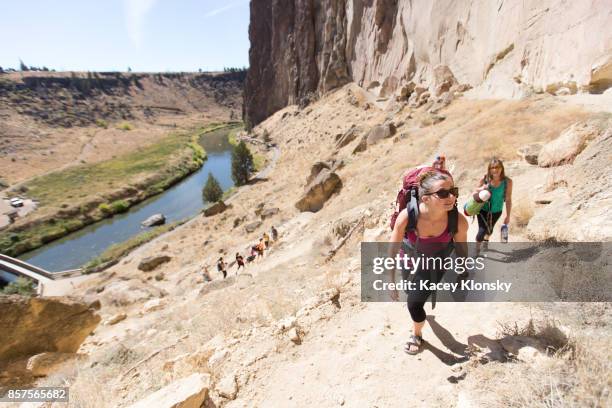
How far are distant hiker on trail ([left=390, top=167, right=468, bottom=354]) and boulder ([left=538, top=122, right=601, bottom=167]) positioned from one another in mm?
5354

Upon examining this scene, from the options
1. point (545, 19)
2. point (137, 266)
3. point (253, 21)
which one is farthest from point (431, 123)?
point (253, 21)

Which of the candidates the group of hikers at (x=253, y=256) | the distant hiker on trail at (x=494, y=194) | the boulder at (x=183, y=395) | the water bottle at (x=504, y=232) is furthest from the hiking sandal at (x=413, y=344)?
the group of hikers at (x=253, y=256)

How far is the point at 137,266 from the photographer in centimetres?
2219

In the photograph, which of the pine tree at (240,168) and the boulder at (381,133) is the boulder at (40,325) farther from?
the pine tree at (240,168)

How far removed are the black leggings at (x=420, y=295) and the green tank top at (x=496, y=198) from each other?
2.07 m

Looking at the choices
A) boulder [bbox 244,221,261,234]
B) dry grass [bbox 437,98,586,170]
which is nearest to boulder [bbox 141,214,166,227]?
boulder [bbox 244,221,261,234]

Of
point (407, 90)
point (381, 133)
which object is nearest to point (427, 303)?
point (381, 133)

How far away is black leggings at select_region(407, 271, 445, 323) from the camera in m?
3.10

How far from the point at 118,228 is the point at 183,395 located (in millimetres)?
39024

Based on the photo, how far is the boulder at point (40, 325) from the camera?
724 centimetres

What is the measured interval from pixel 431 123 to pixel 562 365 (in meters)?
17.9

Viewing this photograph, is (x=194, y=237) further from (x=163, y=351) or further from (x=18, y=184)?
(x=18, y=184)

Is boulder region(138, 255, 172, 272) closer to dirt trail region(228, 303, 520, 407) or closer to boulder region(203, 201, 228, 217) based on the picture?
boulder region(203, 201, 228, 217)

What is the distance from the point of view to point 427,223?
304 centimetres
